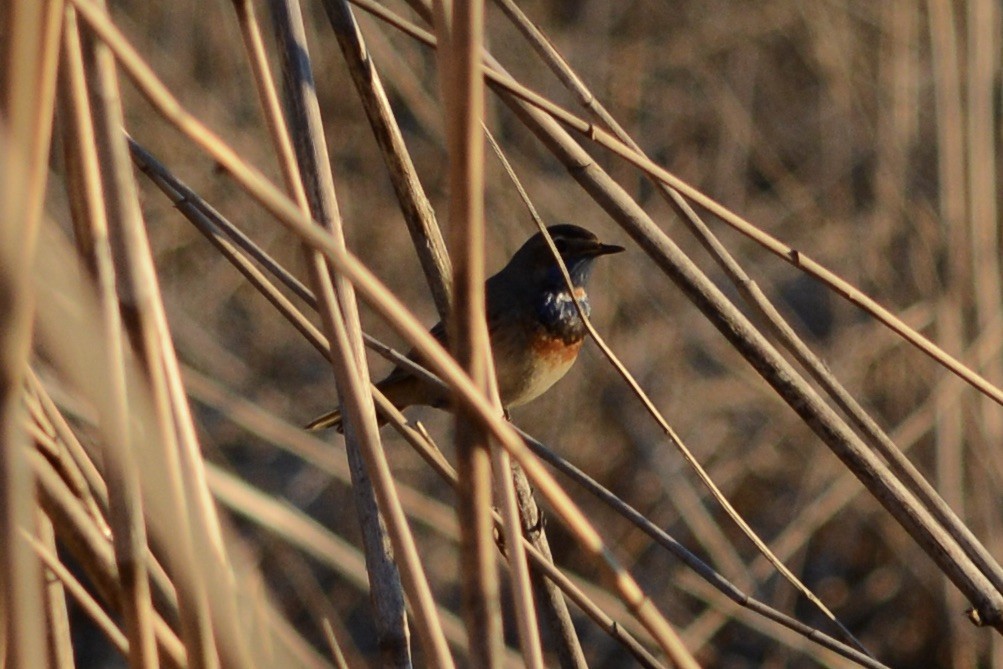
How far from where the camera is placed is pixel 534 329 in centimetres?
438

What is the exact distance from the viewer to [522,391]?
434 centimetres

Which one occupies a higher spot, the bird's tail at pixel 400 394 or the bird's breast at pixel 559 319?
the bird's breast at pixel 559 319

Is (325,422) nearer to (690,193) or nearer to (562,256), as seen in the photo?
(562,256)

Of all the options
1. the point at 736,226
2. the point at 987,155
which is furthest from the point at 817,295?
the point at 736,226

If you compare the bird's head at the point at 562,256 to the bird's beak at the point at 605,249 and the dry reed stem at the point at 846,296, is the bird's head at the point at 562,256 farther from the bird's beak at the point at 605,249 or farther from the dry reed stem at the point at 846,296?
the dry reed stem at the point at 846,296

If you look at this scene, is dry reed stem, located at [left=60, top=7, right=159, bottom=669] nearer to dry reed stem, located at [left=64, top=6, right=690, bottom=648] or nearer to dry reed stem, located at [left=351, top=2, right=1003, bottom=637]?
dry reed stem, located at [left=64, top=6, right=690, bottom=648]

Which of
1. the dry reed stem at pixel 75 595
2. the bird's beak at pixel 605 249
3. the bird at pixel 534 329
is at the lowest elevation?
the dry reed stem at pixel 75 595

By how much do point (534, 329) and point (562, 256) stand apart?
11.0 inches

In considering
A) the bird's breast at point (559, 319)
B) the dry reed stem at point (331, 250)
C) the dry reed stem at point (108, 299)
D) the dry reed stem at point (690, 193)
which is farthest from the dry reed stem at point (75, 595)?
the bird's breast at point (559, 319)

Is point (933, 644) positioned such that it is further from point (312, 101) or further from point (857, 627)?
point (312, 101)

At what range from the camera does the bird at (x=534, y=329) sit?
4344 millimetres

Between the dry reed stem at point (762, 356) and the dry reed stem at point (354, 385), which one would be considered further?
the dry reed stem at point (762, 356)

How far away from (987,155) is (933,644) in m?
2.67

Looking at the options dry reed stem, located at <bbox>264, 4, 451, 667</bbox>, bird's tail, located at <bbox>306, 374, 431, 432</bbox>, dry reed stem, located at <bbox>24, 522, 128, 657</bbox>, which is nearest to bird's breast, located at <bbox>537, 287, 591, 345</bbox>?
bird's tail, located at <bbox>306, 374, 431, 432</bbox>
